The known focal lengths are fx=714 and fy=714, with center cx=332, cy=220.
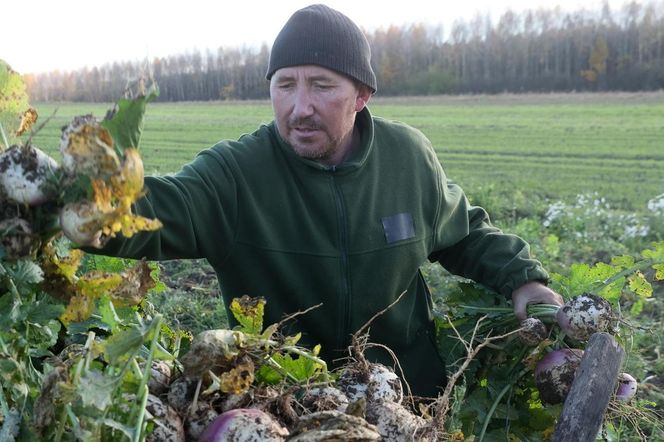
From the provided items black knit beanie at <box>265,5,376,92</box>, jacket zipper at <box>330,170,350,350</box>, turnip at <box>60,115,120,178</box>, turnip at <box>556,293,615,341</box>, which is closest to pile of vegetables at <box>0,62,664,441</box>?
turnip at <box>60,115,120,178</box>

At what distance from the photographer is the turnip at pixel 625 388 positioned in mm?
2152

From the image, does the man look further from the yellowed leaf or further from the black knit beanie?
the yellowed leaf

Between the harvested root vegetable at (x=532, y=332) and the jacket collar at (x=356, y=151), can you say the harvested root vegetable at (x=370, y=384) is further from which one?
the jacket collar at (x=356, y=151)

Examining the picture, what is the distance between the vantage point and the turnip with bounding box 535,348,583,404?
6.51 ft

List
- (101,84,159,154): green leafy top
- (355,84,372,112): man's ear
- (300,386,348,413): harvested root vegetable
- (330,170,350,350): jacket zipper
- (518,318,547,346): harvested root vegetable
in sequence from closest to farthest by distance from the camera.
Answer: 1. (101,84,159,154): green leafy top
2. (300,386,348,413): harvested root vegetable
3. (518,318,547,346): harvested root vegetable
4. (330,170,350,350): jacket zipper
5. (355,84,372,112): man's ear

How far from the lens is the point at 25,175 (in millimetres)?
1227

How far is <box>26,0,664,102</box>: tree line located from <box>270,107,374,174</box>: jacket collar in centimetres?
4611

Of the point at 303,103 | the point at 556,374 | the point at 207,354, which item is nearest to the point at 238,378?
the point at 207,354

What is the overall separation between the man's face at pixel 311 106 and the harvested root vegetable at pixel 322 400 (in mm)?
1062

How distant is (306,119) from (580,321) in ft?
3.49

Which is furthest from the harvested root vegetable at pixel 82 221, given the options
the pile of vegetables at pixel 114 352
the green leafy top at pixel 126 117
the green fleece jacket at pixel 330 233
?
the green fleece jacket at pixel 330 233

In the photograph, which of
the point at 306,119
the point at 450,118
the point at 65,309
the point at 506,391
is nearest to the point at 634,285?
the point at 506,391

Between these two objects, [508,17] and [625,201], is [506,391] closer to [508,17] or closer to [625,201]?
[625,201]

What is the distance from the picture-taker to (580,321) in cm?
203
